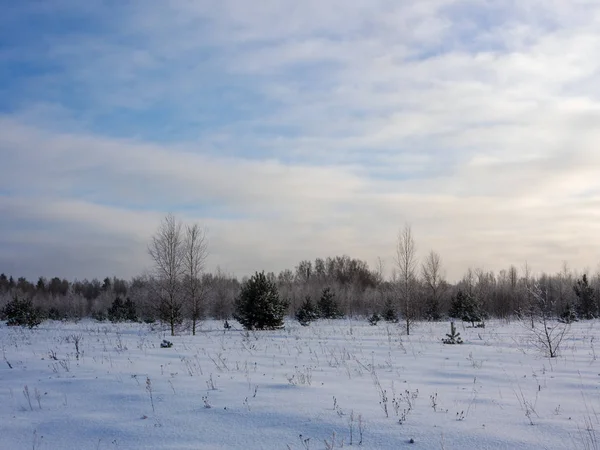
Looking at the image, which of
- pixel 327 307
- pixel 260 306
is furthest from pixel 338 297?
pixel 260 306

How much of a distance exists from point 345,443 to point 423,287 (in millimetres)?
58606

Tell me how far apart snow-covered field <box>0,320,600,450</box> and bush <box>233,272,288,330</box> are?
19.7m

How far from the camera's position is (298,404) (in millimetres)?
7168

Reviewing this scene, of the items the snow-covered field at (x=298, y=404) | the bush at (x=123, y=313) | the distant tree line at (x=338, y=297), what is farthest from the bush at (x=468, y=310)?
the bush at (x=123, y=313)

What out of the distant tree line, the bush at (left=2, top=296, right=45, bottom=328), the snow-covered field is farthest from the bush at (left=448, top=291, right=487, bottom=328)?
the bush at (left=2, top=296, right=45, bottom=328)

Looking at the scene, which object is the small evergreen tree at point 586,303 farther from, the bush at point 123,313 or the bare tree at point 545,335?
the bush at point 123,313

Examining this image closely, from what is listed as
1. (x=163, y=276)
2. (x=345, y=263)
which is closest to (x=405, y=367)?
(x=163, y=276)

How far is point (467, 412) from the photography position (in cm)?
671

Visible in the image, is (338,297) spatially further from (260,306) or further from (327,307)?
(260,306)

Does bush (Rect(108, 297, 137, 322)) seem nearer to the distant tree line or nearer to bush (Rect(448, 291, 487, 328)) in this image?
the distant tree line

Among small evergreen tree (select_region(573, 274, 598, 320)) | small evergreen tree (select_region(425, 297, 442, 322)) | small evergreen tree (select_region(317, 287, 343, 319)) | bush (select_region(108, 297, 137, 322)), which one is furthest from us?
bush (select_region(108, 297, 137, 322))

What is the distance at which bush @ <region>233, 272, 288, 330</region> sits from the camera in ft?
105

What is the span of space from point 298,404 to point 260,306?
25.3m

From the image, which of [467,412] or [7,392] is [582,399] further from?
[7,392]
